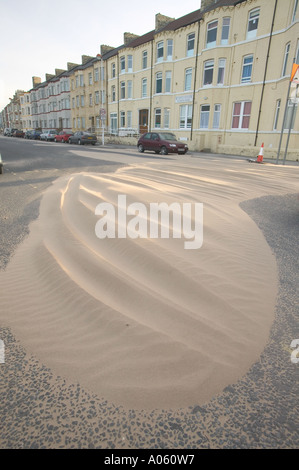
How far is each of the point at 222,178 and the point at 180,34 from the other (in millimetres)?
25506

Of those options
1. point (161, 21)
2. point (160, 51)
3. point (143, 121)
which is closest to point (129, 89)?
point (143, 121)

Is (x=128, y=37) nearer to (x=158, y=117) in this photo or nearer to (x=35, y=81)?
(x=158, y=117)

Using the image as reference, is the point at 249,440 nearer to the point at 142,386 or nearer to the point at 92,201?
the point at 142,386

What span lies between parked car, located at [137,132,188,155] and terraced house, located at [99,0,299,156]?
4.41 m

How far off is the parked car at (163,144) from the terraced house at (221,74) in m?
4.41

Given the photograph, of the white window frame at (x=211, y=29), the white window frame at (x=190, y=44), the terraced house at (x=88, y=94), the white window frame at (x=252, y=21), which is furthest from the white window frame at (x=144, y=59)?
the white window frame at (x=252, y=21)

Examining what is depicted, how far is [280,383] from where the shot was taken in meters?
1.88

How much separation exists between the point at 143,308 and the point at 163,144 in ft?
61.9

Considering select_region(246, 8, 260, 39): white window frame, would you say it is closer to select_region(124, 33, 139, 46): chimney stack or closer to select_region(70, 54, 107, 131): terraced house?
select_region(124, 33, 139, 46): chimney stack

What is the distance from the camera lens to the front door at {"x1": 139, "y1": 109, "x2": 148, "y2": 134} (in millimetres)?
34209

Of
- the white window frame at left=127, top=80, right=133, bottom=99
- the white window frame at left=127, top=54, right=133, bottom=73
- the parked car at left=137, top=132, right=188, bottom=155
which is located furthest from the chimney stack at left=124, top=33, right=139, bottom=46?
the parked car at left=137, top=132, right=188, bottom=155
